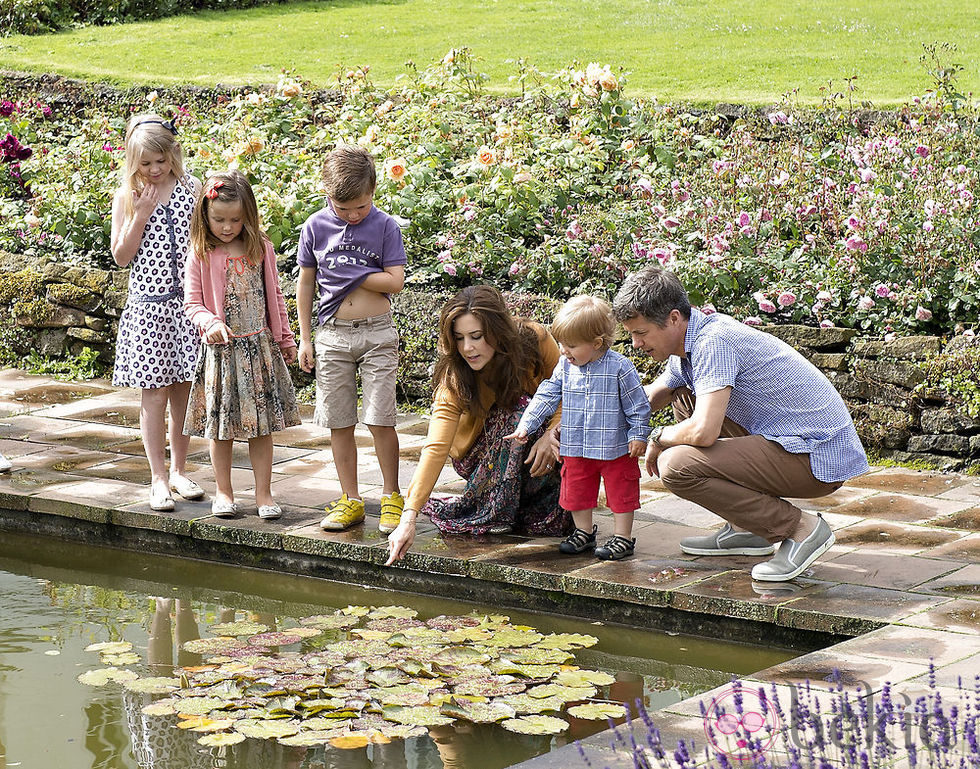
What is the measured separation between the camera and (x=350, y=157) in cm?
509

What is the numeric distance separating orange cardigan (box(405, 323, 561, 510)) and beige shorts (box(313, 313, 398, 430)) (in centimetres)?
32

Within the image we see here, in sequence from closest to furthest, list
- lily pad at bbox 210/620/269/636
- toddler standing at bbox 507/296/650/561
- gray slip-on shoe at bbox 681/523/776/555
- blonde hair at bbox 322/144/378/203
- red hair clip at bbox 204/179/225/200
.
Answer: lily pad at bbox 210/620/269/636 < toddler standing at bbox 507/296/650/561 < gray slip-on shoe at bbox 681/523/776/555 < blonde hair at bbox 322/144/378/203 < red hair clip at bbox 204/179/225/200

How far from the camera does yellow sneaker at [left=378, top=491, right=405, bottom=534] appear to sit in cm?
518

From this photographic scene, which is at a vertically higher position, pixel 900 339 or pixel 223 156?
pixel 223 156

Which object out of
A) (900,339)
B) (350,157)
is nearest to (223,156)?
(350,157)

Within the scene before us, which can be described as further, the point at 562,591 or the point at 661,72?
the point at 661,72

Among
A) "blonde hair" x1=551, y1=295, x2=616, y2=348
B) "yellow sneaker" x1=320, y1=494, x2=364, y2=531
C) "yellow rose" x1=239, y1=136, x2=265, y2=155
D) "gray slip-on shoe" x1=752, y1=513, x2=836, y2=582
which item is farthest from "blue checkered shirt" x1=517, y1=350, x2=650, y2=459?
"yellow rose" x1=239, y1=136, x2=265, y2=155

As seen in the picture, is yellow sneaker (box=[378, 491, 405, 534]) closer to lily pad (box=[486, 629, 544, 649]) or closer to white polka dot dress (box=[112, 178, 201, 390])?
lily pad (box=[486, 629, 544, 649])

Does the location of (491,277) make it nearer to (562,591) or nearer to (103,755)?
(562,591)

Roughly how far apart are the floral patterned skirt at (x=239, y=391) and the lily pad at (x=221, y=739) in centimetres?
183

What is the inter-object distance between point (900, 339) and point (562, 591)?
2444 mm

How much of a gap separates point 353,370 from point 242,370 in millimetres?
439

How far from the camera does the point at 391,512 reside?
17.2 ft

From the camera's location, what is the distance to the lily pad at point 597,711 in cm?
381
